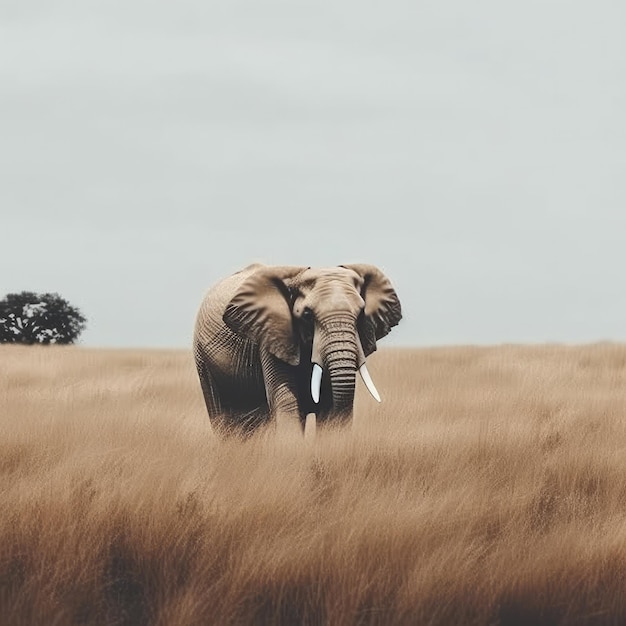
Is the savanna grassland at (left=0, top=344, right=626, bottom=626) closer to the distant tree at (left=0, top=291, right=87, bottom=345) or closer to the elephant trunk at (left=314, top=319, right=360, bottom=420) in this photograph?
the elephant trunk at (left=314, top=319, right=360, bottom=420)

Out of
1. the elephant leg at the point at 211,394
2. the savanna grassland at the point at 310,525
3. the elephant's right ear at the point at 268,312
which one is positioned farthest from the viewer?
the elephant leg at the point at 211,394

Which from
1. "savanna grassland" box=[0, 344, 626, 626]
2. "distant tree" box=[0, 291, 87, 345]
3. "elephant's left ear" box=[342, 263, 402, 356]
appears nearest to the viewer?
"savanna grassland" box=[0, 344, 626, 626]

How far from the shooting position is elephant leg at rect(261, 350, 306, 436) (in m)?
6.79

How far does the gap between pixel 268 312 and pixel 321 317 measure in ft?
1.73

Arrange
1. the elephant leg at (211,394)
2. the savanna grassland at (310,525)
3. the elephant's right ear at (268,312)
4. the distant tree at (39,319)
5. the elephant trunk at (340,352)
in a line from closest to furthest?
the savanna grassland at (310,525)
the elephant trunk at (340,352)
the elephant's right ear at (268,312)
the elephant leg at (211,394)
the distant tree at (39,319)

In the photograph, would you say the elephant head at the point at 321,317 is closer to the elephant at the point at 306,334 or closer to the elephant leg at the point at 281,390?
the elephant at the point at 306,334

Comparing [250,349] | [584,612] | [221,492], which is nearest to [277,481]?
[221,492]

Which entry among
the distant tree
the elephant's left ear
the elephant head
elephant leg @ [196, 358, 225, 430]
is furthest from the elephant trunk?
the distant tree

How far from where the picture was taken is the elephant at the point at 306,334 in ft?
20.8

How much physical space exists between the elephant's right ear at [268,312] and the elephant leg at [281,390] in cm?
11

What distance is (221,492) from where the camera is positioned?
4426 millimetres

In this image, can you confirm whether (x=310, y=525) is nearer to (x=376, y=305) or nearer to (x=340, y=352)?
(x=340, y=352)

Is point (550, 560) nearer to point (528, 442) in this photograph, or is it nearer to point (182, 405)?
point (528, 442)

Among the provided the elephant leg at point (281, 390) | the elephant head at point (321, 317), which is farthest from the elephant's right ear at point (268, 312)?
the elephant leg at point (281, 390)
